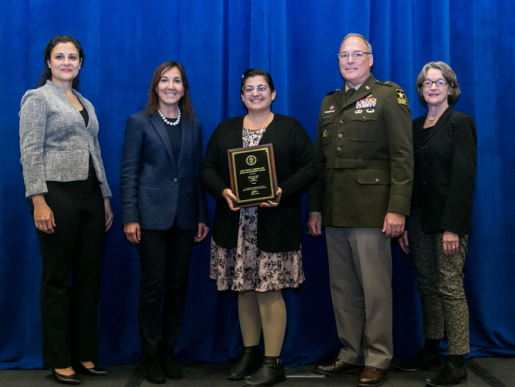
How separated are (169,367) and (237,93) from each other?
5.44 feet

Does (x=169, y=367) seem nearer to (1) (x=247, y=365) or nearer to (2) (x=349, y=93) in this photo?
(1) (x=247, y=365)

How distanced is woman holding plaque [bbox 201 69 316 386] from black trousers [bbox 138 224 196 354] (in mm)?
176

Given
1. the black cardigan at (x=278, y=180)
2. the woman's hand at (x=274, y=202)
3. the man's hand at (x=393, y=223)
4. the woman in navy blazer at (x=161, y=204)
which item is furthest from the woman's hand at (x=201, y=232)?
the man's hand at (x=393, y=223)

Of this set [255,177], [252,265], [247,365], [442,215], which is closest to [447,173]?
[442,215]

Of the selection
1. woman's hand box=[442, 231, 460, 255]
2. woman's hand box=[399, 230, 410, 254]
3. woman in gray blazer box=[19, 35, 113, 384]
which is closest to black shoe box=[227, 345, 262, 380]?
woman in gray blazer box=[19, 35, 113, 384]

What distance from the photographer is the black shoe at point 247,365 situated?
8.80ft

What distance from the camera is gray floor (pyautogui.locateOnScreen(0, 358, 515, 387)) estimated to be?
2.63 m

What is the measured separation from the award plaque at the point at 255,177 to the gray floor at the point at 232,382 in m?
0.98

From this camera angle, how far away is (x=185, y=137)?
2.71m

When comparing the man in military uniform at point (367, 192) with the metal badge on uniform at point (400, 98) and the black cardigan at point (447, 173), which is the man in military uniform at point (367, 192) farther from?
the black cardigan at point (447, 173)

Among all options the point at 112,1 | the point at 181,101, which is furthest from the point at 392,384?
the point at 112,1

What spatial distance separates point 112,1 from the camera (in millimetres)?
3072

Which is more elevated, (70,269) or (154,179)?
(154,179)

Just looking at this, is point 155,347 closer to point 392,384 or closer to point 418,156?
point 392,384
